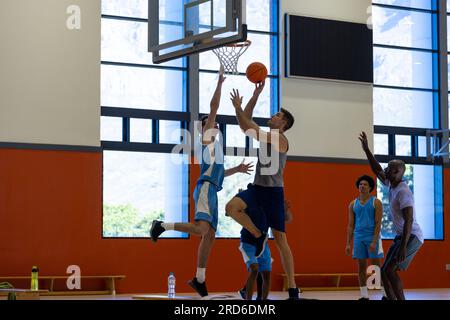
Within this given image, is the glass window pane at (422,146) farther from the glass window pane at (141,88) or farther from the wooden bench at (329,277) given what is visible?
the glass window pane at (141,88)

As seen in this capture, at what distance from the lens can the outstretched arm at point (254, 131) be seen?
7.94 metres

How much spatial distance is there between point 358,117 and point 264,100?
1881 millimetres

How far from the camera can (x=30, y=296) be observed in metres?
9.38

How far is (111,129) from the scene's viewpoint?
43.2ft

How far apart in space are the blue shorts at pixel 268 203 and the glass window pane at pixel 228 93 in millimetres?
5766

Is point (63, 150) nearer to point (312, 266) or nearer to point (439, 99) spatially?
point (312, 266)

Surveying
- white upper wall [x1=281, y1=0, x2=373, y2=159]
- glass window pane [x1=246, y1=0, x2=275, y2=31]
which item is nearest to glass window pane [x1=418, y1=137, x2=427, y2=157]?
white upper wall [x1=281, y1=0, x2=373, y2=159]

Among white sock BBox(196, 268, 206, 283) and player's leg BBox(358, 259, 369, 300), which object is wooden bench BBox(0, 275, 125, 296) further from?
player's leg BBox(358, 259, 369, 300)

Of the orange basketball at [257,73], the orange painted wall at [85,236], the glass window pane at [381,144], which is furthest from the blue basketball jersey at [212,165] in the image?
the glass window pane at [381,144]

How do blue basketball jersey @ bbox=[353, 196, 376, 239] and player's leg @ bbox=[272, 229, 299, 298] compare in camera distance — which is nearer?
player's leg @ bbox=[272, 229, 299, 298]

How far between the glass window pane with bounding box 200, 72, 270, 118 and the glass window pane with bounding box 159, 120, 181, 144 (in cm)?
55

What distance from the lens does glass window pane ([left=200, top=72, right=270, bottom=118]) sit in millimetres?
13906

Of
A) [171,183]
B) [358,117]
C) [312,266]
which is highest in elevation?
[358,117]
